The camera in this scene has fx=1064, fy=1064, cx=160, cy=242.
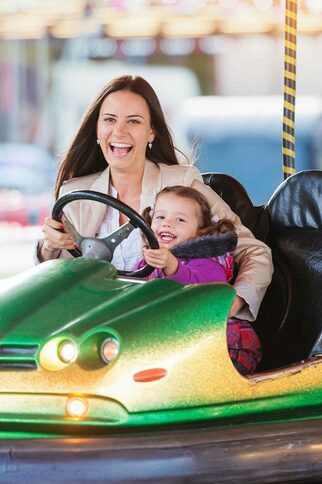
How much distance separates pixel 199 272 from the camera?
211 cm

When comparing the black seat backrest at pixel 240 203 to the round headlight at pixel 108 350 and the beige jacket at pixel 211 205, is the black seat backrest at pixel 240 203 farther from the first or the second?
the round headlight at pixel 108 350

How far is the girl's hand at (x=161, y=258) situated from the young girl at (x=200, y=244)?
0.07m

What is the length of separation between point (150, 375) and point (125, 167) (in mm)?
768

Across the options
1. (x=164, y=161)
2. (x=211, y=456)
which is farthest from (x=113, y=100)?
(x=211, y=456)

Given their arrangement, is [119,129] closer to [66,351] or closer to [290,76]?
[290,76]

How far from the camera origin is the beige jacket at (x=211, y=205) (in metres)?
2.24

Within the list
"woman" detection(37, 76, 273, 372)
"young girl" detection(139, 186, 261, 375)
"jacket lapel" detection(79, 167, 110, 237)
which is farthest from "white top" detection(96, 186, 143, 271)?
"young girl" detection(139, 186, 261, 375)

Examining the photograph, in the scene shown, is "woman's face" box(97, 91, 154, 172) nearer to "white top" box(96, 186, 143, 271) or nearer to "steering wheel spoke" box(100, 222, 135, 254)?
"white top" box(96, 186, 143, 271)

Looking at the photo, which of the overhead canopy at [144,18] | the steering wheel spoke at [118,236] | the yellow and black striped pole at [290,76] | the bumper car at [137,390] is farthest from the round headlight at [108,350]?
the overhead canopy at [144,18]

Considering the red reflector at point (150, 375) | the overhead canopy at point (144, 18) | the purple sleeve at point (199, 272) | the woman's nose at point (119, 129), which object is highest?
the overhead canopy at point (144, 18)

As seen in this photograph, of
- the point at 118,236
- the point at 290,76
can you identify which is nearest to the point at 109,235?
the point at 118,236

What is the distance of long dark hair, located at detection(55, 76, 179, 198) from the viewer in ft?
8.27

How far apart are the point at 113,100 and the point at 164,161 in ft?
0.76

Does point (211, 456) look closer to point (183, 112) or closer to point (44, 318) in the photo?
point (44, 318)
